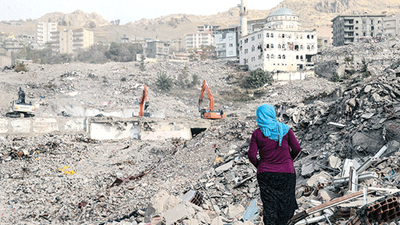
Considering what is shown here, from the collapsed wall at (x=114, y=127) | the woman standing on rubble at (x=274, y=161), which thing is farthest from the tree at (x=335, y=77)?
the woman standing on rubble at (x=274, y=161)

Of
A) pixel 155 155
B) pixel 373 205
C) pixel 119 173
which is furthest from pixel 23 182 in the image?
pixel 373 205

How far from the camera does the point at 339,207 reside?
4.39 metres

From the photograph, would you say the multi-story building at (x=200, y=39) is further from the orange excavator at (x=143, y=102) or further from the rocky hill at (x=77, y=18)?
the rocky hill at (x=77, y=18)

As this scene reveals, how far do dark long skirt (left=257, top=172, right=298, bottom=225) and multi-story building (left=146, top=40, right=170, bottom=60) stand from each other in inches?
2715

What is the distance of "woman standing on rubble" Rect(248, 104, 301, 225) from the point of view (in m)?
3.77

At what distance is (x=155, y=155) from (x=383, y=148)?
1312 centimetres

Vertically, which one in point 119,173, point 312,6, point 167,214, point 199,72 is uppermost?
point 312,6

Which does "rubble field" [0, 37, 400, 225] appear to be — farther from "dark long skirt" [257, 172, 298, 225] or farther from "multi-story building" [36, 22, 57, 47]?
"multi-story building" [36, 22, 57, 47]

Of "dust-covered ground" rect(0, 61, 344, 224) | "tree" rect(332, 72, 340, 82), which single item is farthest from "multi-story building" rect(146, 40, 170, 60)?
"tree" rect(332, 72, 340, 82)

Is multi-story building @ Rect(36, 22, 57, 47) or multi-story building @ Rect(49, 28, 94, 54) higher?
multi-story building @ Rect(36, 22, 57, 47)

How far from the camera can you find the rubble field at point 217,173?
5098 mm

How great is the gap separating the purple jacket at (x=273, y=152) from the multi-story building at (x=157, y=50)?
2714 inches

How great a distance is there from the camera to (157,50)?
2842 inches

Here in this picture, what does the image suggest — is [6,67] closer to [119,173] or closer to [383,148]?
[119,173]
